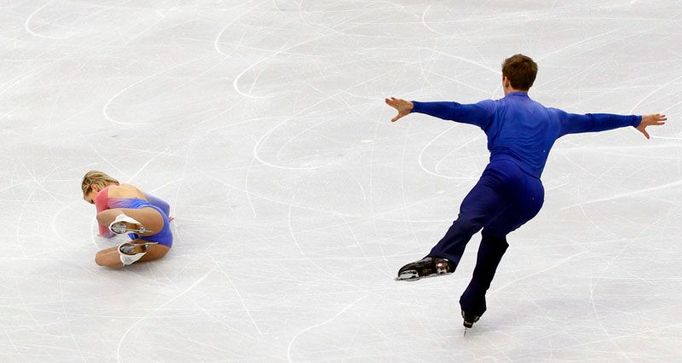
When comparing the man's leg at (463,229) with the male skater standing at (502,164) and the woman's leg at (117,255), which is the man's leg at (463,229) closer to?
the male skater standing at (502,164)

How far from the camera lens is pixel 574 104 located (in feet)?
31.8

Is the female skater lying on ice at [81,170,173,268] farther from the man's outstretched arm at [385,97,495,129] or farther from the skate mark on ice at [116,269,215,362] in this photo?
the man's outstretched arm at [385,97,495,129]

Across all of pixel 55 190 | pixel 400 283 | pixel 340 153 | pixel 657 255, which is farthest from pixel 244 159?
pixel 657 255

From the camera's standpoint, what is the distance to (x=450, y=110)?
239 inches

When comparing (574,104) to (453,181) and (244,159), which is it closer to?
(453,181)

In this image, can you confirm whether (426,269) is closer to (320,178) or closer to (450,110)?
(450,110)

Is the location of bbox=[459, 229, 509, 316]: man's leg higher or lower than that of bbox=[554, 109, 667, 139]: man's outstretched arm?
lower

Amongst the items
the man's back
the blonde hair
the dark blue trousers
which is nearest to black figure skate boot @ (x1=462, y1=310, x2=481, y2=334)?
the dark blue trousers

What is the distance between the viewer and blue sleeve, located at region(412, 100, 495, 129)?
19.8 ft

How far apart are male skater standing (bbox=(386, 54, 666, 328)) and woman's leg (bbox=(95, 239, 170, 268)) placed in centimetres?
239

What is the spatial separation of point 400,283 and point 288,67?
3987 mm

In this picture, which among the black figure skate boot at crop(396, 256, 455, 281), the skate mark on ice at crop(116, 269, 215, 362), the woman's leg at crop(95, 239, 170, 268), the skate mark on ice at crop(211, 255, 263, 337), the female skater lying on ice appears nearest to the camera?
the black figure skate boot at crop(396, 256, 455, 281)

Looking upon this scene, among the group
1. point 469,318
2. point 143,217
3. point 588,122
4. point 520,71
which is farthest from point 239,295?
point 588,122

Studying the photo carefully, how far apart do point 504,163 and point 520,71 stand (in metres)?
0.54
